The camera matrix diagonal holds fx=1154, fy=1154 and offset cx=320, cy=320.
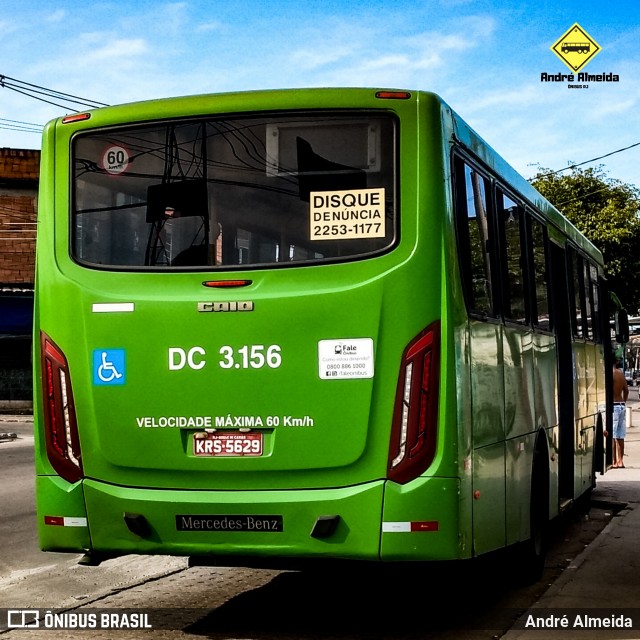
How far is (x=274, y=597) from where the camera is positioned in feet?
27.2

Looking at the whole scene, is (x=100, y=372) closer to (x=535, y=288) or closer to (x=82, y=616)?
(x=82, y=616)

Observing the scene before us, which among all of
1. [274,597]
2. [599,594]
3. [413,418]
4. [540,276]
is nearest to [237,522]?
[413,418]

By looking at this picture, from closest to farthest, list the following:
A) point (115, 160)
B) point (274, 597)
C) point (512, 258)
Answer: point (115, 160), point (274, 597), point (512, 258)

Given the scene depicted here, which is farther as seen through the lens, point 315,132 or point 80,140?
point 80,140

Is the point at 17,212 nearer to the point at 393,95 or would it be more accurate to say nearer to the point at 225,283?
the point at 225,283

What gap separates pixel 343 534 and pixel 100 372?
1.70 meters

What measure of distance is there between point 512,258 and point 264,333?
2609 millimetres

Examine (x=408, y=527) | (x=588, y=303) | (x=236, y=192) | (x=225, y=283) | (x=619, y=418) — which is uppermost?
(x=236, y=192)

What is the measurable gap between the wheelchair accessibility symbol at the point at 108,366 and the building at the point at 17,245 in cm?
2942

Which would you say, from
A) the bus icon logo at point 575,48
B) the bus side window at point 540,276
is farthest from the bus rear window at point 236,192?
the bus icon logo at point 575,48

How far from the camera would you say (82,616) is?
7.51m

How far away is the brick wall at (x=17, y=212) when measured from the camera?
35.7 m

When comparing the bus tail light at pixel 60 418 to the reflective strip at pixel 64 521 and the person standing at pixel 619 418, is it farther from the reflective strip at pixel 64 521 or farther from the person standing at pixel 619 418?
the person standing at pixel 619 418

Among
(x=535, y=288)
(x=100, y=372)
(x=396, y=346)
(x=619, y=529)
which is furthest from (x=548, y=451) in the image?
(x=100, y=372)
